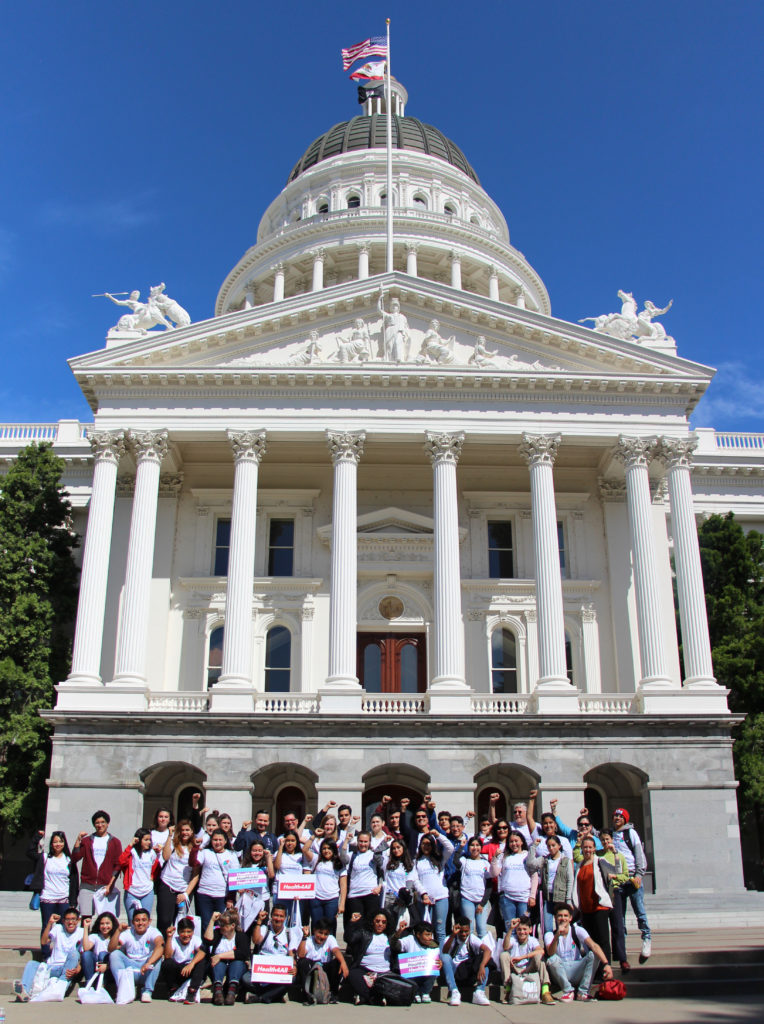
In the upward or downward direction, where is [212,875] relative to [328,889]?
upward

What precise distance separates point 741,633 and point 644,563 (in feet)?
17.9

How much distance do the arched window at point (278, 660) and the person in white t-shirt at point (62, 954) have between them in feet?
60.3

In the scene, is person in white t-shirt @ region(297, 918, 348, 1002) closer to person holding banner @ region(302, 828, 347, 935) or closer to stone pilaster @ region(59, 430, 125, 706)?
person holding banner @ region(302, 828, 347, 935)

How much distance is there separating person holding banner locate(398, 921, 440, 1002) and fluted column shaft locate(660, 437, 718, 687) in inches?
663

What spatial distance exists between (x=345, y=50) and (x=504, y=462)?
2137 centimetres

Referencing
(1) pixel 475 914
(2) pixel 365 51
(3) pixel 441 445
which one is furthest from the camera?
(2) pixel 365 51

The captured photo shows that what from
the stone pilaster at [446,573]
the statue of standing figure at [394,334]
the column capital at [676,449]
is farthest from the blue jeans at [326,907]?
the column capital at [676,449]

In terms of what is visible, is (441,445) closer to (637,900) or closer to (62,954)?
(637,900)

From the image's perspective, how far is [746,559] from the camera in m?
32.8

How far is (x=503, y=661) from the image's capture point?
3212 cm

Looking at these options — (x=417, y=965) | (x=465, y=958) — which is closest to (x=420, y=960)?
(x=417, y=965)

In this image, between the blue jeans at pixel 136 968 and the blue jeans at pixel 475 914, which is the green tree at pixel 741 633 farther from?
the blue jeans at pixel 136 968

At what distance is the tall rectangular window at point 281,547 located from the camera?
1294 inches

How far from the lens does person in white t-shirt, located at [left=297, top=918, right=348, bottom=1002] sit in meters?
12.6
